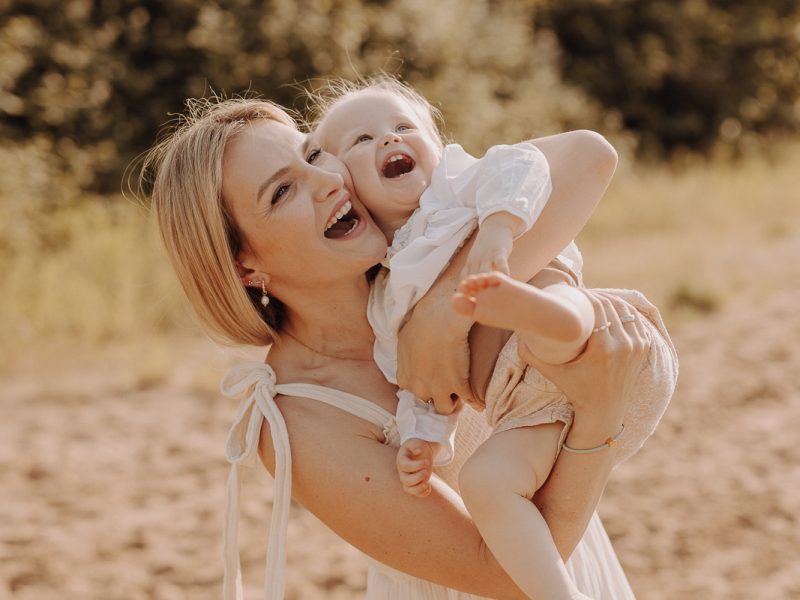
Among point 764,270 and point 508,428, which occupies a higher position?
point 764,270

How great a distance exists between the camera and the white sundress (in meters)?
2.06

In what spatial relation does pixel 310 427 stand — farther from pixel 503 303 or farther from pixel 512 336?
pixel 503 303

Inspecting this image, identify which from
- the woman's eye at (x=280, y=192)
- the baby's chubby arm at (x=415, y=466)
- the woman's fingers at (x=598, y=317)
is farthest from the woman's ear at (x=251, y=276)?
the woman's fingers at (x=598, y=317)

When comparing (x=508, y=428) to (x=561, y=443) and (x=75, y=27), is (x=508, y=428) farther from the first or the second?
(x=75, y=27)

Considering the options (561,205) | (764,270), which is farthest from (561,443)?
(764,270)

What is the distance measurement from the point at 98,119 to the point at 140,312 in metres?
2.87

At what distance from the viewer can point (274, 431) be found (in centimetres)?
202

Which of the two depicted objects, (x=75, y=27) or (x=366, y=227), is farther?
(x=75, y=27)

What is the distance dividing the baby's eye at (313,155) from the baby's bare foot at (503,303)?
696 millimetres

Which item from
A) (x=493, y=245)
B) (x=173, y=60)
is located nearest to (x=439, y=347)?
(x=493, y=245)

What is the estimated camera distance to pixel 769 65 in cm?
1375

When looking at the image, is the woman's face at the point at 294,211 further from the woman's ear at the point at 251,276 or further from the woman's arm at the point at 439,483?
the woman's arm at the point at 439,483

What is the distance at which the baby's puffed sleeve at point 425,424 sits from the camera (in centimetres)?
198

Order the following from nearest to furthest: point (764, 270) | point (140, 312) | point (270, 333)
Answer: point (270, 333), point (140, 312), point (764, 270)
